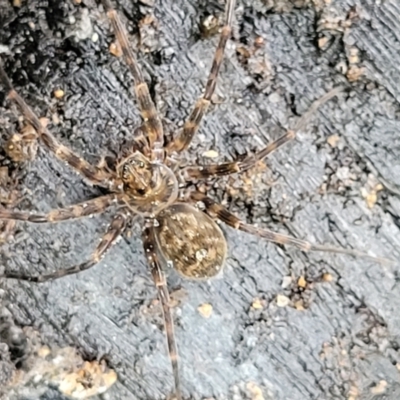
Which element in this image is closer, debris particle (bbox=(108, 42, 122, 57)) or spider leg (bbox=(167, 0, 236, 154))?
spider leg (bbox=(167, 0, 236, 154))

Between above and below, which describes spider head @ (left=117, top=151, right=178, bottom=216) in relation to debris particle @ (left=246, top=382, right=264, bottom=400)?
above

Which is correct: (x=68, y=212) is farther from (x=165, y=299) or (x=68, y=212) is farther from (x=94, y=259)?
(x=165, y=299)

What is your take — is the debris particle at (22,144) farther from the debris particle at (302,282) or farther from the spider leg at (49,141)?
the debris particle at (302,282)

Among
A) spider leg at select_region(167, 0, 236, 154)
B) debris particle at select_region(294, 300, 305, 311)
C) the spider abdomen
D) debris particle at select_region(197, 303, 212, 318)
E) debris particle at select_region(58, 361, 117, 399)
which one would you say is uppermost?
spider leg at select_region(167, 0, 236, 154)

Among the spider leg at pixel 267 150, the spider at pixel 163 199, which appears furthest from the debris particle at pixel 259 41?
the spider leg at pixel 267 150

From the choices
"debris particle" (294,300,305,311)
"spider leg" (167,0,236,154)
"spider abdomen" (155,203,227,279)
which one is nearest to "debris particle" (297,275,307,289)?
"debris particle" (294,300,305,311)

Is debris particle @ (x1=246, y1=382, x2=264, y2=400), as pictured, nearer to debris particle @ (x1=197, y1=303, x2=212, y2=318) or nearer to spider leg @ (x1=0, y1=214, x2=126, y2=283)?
debris particle @ (x1=197, y1=303, x2=212, y2=318)

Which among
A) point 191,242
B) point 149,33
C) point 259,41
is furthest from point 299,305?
point 149,33
